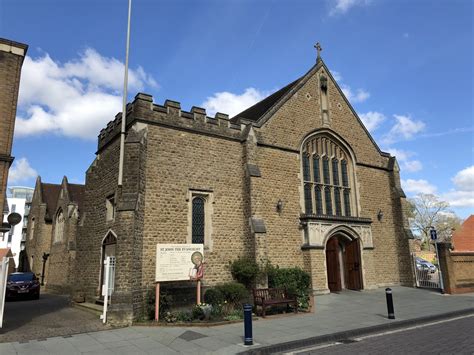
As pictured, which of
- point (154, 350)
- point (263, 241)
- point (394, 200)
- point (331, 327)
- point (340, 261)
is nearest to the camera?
point (154, 350)

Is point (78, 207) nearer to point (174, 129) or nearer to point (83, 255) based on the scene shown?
point (83, 255)

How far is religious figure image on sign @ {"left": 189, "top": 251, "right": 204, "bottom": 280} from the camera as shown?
458 inches

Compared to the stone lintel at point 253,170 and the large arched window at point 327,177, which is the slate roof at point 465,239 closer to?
the large arched window at point 327,177

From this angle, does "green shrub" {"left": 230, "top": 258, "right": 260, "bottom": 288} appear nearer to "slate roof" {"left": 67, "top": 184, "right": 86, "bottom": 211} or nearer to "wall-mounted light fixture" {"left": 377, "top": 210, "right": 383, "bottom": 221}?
"wall-mounted light fixture" {"left": 377, "top": 210, "right": 383, "bottom": 221}

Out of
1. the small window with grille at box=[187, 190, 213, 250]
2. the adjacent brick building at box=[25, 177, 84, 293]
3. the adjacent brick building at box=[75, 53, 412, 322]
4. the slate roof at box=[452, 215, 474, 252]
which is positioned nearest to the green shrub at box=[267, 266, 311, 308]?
the adjacent brick building at box=[75, 53, 412, 322]

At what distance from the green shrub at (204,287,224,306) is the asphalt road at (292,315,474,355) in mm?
4573

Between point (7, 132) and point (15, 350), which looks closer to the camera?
point (15, 350)

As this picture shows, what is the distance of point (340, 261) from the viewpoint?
1850cm

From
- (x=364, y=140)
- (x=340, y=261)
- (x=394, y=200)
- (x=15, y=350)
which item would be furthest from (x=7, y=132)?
(x=394, y=200)

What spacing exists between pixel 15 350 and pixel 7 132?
6969 mm

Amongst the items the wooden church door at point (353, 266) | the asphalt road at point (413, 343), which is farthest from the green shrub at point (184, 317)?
the wooden church door at point (353, 266)

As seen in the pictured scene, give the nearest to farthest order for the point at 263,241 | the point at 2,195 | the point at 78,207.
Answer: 1. the point at 2,195
2. the point at 263,241
3. the point at 78,207

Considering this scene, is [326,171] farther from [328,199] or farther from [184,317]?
[184,317]

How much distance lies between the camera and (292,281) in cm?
1373
